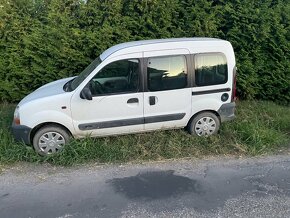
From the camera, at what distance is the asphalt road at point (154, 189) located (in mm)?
3281

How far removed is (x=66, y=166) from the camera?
433 centimetres

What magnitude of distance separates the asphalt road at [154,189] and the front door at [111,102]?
674 millimetres

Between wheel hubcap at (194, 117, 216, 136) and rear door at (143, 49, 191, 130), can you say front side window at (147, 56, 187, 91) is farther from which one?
Answer: wheel hubcap at (194, 117, 216, 136)

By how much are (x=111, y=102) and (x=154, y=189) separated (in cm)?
151

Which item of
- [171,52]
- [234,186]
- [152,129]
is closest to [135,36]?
[171,52]

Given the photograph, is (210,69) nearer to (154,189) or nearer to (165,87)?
(165,87)

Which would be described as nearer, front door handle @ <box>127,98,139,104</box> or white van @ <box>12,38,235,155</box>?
white van @ <box>12,38,235,155</box>

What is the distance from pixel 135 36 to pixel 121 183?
12.0 feet

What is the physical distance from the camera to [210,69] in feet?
16.0

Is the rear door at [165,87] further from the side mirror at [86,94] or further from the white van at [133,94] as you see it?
the side mirror at [86,94]

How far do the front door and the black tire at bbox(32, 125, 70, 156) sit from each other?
0.25 metres

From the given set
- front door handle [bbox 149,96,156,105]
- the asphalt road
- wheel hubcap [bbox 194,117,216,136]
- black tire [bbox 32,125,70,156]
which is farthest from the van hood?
wheel hubcap [bbox 194,117,216,136]

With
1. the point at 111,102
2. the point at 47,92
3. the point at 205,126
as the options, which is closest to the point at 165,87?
the point at 111,102

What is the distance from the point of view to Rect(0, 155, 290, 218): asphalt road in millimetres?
3281
